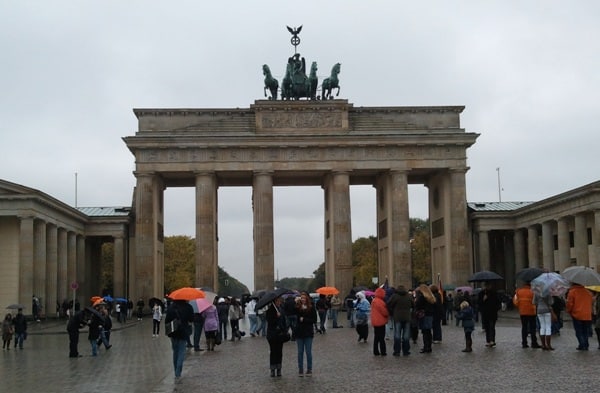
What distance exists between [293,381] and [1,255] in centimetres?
4257

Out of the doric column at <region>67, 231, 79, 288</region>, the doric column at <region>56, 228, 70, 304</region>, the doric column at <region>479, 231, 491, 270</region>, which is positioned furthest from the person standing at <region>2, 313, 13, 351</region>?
the doric column at <region>479, 231, 491, 270</region>

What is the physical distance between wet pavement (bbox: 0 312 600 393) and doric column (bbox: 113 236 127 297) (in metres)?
42.7

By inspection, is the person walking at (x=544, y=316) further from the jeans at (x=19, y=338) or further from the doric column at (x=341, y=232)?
the doric column at (x=341, y=232)

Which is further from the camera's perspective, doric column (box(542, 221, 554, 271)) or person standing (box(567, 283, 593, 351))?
doric column (box(542, 221, 554, 271))

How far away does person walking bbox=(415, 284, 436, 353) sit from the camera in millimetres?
24922

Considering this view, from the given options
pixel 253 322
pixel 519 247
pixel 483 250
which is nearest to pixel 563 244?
pixel 519 247

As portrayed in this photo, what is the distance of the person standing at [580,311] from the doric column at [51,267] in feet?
Answer: 142

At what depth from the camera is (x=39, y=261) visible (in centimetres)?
5644

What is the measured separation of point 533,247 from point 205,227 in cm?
2762

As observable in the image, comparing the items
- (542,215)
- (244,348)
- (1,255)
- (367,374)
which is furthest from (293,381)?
(542,215)

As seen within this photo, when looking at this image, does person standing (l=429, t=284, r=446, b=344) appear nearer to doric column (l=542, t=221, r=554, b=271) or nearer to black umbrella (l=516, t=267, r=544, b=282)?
black umbrella (l=516, t=267, r=544, b=282)

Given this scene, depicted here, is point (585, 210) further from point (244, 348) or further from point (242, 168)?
point (244, 348)

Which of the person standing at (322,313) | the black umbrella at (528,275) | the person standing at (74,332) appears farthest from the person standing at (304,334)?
the person standing at (322,313)

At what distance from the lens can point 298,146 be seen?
70500 millimetres
